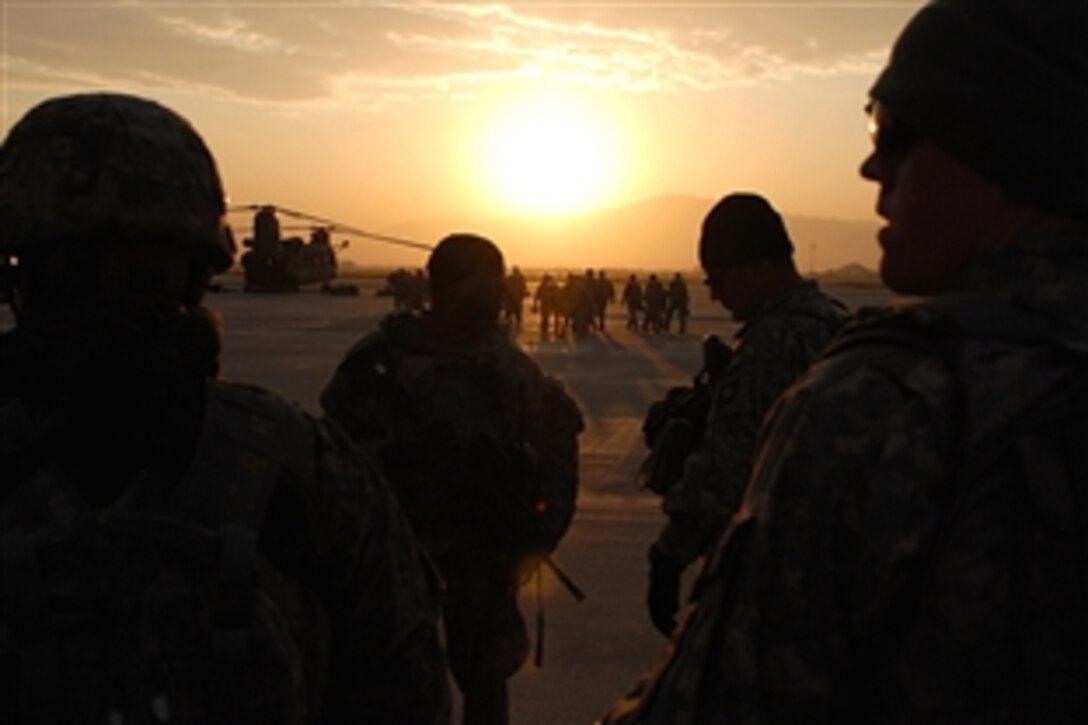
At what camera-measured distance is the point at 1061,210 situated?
1518 millimetres

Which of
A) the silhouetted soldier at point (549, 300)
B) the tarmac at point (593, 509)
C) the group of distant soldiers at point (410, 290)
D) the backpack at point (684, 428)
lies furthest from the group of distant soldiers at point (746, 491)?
the group of distant soldiers at point (410, 290)

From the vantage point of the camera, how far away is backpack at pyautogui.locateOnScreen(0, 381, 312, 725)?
63.6 inches

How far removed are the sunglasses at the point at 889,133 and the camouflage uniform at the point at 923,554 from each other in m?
0.26

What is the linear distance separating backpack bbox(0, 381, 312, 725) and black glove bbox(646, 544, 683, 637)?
6.74 ft

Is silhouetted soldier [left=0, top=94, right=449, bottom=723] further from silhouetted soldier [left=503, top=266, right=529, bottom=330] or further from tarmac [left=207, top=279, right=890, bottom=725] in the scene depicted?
silhouetted soldier [left=503, top=266, right=529, bottom=330]

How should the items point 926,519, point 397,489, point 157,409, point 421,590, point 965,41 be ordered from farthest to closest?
point 397,489 < point 421,590 < point 157,409 < point 965,41 < point 926,519

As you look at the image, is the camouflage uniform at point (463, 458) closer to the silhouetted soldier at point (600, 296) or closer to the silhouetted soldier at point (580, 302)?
the silhouetted soldier at point (580, 302)

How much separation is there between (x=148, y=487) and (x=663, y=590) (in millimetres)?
2256

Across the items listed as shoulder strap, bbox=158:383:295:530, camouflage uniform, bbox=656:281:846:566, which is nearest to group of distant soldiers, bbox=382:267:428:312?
camouflage uniform, bbox=656:281:846:566

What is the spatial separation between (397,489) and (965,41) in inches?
115

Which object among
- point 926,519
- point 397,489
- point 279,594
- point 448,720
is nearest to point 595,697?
point 397,489

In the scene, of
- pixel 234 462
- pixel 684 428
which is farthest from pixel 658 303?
pixel 234 462

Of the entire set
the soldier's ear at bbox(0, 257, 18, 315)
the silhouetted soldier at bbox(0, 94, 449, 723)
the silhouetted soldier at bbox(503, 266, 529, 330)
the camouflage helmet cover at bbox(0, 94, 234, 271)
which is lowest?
the silhouetted soldier at bbox(503, 266, 529, 330)

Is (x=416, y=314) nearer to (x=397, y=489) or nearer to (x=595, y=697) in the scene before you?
(x=397, y=489)
